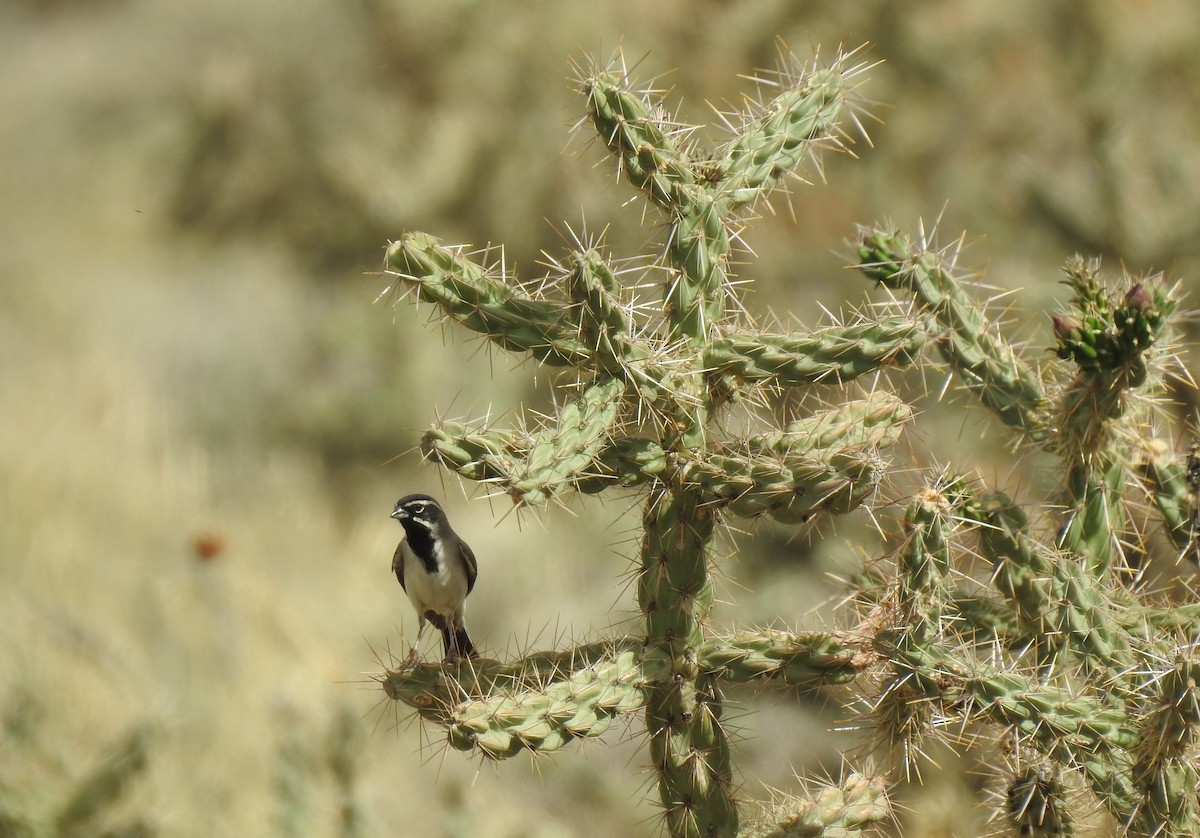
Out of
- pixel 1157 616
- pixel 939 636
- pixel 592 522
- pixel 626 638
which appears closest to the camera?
pixel 939 636

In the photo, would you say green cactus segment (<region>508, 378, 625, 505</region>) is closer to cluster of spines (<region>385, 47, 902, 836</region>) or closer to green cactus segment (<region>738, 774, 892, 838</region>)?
cluster of spines (<region>385, 47, 902, 836</region>)

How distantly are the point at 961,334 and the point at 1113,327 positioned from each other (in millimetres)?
517

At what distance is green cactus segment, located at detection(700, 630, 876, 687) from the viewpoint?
2.91 metres

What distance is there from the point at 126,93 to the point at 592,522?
9.42m

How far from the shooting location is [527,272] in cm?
993

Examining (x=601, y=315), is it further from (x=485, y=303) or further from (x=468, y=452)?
(x=468, y=452)

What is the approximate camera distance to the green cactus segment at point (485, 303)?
8.75 ft

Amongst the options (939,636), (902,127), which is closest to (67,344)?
(902,127)

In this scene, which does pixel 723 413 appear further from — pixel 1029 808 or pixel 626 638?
pixel 1029 808

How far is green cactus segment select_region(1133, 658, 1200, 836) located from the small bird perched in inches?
70.2

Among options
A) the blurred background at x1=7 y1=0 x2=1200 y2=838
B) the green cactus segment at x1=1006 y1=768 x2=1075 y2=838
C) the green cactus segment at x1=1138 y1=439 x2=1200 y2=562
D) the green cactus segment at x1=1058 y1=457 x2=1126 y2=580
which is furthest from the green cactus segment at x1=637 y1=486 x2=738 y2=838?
the blurred background at x1=7 y1=0 x2=1200 y2=838

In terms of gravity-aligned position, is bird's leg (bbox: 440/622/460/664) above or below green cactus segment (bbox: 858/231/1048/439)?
below

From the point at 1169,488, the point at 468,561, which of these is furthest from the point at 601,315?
the point at 1169,488

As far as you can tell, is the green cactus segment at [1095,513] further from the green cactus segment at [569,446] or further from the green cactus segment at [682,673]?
the green cactus segment at [569,446]
